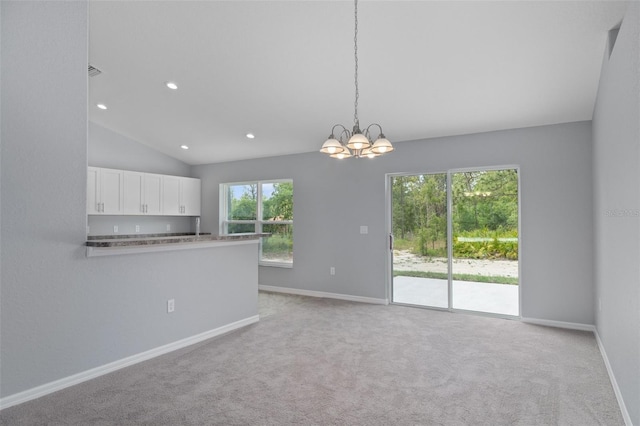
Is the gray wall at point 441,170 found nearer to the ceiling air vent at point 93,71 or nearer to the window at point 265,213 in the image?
the window at point 265,213

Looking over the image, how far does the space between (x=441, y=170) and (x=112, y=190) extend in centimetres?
512

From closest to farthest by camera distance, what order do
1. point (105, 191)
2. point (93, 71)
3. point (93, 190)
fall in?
point (93, 71), point (93, 190), point (105, 191)

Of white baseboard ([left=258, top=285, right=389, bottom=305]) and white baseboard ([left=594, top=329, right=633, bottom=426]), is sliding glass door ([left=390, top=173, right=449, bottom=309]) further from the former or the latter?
white baseboard ([left=594, top=329, right=633, bottom=426])

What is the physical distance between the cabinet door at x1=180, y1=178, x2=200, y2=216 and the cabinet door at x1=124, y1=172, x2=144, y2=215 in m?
0.85

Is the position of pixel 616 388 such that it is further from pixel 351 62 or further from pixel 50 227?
pixel 50 227

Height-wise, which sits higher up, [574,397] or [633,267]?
[633,267]

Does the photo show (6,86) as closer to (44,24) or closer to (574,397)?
(44,24)

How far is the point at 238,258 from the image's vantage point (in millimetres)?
4258

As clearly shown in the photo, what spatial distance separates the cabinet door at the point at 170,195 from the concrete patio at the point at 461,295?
4.26 metres

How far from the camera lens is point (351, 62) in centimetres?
359

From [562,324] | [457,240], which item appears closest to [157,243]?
[457,240]

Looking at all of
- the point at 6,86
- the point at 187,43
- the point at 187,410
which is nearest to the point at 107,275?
the point at 187,410

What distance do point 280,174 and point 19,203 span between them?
A: 4193 millimetres

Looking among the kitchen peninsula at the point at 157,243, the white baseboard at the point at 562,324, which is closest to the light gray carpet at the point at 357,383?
the white baseboard at the point at 562,324
